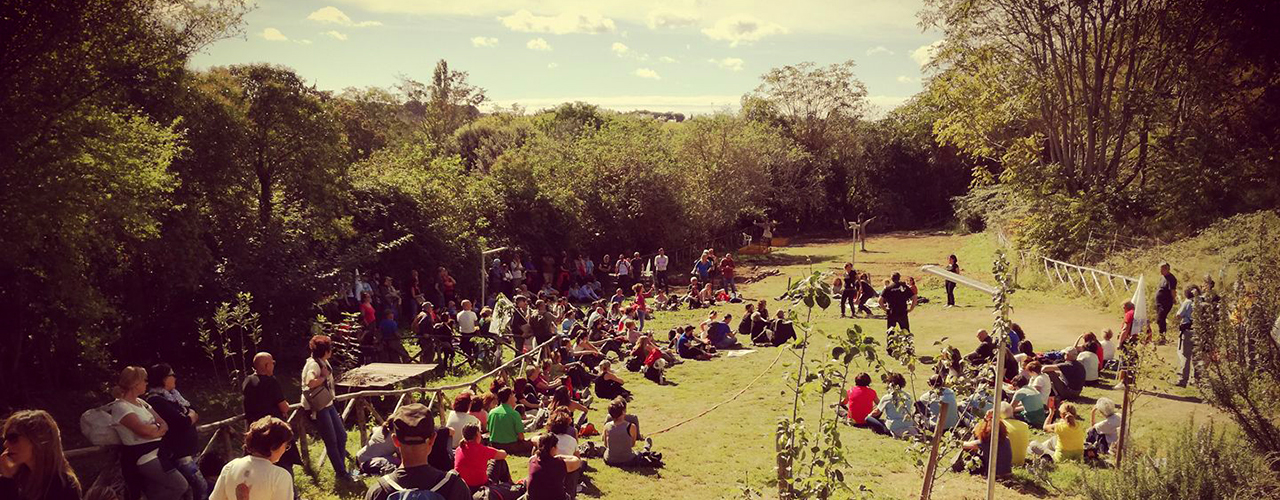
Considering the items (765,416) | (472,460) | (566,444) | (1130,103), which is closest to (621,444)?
(566,444)

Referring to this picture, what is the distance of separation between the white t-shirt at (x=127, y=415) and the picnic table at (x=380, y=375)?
192 inches

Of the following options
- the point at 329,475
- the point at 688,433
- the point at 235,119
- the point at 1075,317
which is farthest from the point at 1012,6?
the point at 329,475

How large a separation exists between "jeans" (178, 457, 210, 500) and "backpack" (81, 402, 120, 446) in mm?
678

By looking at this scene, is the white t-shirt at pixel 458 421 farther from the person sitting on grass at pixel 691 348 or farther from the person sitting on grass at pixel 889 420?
the person sitting on grass at pixel 691 348

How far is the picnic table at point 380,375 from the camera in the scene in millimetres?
10992

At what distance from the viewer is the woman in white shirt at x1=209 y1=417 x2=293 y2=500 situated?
4.60 metres

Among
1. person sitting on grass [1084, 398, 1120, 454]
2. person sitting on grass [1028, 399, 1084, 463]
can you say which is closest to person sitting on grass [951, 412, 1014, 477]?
person sitting on grass [1028, 399, 1084, 463]

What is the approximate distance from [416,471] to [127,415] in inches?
126

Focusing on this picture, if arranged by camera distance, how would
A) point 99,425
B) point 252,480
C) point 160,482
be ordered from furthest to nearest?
point 160,482, point 99,425, point 252,480

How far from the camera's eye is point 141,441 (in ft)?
19.1

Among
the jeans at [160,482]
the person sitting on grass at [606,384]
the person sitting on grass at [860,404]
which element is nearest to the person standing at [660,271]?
the person sitting on grass at [606,384]

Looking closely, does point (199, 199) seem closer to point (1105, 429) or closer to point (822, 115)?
point (1105, 429)

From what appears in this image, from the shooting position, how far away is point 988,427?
360 inches

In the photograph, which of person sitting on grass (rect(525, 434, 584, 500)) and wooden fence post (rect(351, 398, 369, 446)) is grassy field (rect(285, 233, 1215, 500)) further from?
person sitting on grass (rect(525, 434, 584, 500))
